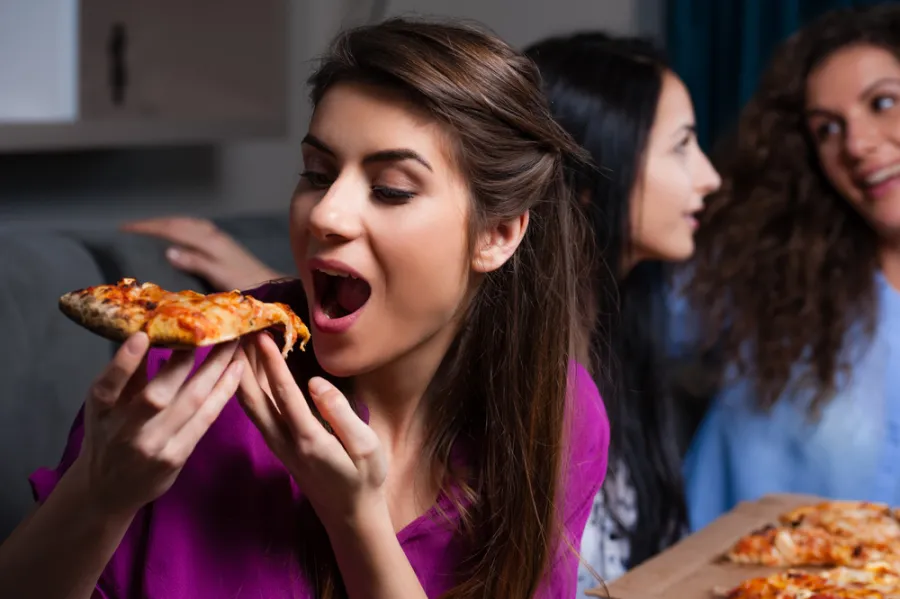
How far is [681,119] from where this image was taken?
2.20 metres

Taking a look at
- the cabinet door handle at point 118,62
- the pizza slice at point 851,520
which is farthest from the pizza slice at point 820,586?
the cabinet door handle at point 118,62

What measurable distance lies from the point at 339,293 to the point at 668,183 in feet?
3.39

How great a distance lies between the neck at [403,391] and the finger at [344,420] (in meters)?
0.20

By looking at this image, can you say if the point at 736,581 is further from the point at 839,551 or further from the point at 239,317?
the point at 239,317

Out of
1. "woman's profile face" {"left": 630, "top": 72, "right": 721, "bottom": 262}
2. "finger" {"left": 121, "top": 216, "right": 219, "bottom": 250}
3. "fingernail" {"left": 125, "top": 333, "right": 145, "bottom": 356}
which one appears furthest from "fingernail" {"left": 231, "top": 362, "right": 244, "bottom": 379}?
"woman's profile face" {"left": 630, "top": 72, "right": 721, "bottom": 262}

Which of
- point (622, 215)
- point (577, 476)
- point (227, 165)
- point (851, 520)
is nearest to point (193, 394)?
point (577, 476)

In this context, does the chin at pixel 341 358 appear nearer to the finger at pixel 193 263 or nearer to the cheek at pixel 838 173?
the finger at pixel 193 263

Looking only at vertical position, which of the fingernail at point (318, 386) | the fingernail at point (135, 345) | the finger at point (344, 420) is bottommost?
the finger at point (344, 420)

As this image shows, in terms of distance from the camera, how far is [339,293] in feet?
4.38

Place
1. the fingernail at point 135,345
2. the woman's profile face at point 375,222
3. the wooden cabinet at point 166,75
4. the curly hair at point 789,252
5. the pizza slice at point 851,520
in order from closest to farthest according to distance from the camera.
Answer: the fingernail at point 135,345 → the woman's profile face at point 375,222 → the pizza slice at point 851,520 → the curly hair at point 789,252 → the wooden cabinet at point 166,75

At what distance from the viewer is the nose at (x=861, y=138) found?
2.39m

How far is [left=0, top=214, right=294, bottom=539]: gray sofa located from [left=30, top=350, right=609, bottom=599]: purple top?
1.38 ft

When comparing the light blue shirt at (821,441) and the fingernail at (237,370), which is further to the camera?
the light blue shirt at (821,441)

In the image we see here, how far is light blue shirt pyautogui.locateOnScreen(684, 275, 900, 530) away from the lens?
245cm
